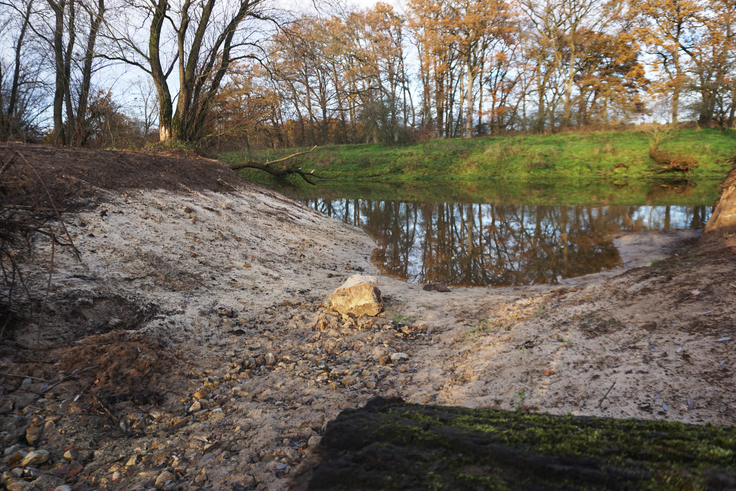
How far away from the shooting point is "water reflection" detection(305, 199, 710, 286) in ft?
23.8

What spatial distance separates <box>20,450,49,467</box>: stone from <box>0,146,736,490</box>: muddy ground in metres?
0.01

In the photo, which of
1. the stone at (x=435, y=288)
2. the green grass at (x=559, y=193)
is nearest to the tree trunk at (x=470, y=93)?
the green grass at (x=559, y=193)

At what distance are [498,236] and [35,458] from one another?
950 centimetres

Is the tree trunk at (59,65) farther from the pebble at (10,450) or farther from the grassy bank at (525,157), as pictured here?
the pebble at (10,450)

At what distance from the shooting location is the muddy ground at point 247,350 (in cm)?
220

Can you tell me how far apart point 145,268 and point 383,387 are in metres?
3.21

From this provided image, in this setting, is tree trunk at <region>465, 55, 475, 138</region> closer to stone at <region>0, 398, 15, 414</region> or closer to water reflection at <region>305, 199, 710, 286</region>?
water reflection at <region>305, 199, 710, 286</region>

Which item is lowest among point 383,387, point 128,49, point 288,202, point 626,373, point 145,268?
point 383,387

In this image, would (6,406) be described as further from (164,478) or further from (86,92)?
(86,92)

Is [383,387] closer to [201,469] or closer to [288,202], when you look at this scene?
[201,469]

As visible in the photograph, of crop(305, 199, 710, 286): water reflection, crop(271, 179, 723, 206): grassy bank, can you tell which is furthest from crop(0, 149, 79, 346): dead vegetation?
crop(271, 179, 723, 206): grassy bank

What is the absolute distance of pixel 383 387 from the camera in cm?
317

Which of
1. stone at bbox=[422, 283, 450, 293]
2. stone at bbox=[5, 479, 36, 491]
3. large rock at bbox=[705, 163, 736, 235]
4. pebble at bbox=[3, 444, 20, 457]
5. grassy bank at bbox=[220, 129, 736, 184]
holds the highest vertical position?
grassy bank at bbox=[220, 129, 736, 184]

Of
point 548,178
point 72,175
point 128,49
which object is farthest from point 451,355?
point 548,178
